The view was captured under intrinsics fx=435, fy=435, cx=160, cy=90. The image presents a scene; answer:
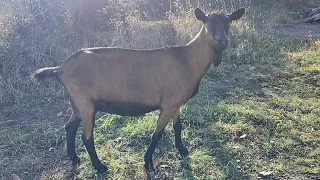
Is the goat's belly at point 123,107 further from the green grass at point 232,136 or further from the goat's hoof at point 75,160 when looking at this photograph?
the goat's hoof at point 75,160

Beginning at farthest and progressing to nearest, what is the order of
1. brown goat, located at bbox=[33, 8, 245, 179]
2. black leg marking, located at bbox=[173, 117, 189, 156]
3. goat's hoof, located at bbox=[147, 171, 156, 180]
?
black leg marking, located at bbox=[173, 117, 189, 156], goat's hoof, located at bbox=[147, 171, 156, 180], brown goat, located at bbox=[33, 8, 245, 179]

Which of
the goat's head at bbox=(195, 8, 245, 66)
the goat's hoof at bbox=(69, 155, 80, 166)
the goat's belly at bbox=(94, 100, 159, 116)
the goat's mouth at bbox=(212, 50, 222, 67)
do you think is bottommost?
the goat's hoof at bbox=(69, 155, 80, 166)

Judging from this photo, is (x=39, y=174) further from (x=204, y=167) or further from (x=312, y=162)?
(x=312, y=162)

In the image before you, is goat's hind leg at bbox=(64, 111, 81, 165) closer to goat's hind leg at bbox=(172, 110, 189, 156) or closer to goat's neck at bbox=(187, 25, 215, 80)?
goat's hind leg at bbox=(172, 110, 189, 156)

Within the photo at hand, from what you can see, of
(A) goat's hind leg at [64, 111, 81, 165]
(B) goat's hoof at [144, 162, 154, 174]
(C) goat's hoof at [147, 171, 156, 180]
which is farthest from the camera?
(A) goat's hind leg at [64, 111, 81, 165]

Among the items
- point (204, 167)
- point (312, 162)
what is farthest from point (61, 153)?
point (312, 162)

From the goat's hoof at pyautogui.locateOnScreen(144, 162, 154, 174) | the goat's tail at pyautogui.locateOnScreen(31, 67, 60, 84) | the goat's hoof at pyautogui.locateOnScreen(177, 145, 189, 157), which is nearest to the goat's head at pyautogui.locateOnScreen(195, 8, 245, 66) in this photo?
the goat's hoof at pyautogui.locateOnScreen(177, 145, 189, 157)

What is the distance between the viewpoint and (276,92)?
21.1ft

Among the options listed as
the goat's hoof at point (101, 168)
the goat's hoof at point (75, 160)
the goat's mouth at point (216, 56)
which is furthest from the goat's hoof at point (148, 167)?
the goat's mouth at point (216, 56)

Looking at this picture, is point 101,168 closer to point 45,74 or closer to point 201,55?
point 45,74

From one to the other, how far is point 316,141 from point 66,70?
2837mm

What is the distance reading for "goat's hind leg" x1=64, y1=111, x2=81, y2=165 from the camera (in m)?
4.58

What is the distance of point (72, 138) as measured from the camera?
4.62 meters

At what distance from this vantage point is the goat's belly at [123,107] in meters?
4.19
